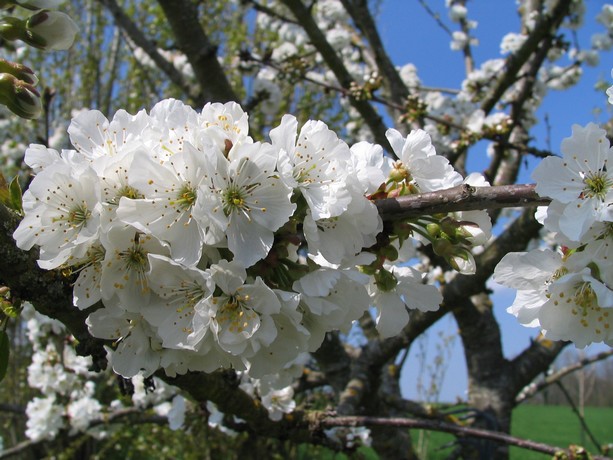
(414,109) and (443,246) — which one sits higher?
(414,109)

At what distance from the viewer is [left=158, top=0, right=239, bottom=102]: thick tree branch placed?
2928 mm

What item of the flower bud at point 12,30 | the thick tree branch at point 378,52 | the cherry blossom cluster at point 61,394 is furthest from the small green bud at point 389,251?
the thick tree branch at point 378,52

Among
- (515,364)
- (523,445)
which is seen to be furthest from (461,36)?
(523,445)

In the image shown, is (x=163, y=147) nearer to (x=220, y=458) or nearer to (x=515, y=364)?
(x=515, y=364)

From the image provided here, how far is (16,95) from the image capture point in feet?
3.07

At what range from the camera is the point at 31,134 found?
734 cm

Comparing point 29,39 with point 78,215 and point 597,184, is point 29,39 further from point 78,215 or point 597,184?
point 597,184

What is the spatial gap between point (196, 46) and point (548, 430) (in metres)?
8.38

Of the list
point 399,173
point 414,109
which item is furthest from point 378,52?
point 399,173

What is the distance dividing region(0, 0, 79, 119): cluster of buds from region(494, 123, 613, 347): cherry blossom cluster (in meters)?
0.84

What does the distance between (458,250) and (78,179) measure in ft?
2.04

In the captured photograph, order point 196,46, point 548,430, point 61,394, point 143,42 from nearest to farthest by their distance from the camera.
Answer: point 196,46 → point 143,42 → point 61,394 → point 548,430

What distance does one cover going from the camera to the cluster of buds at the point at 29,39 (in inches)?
36.9

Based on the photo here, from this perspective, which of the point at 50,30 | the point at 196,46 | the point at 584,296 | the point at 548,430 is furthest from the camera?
the point at 548,430
